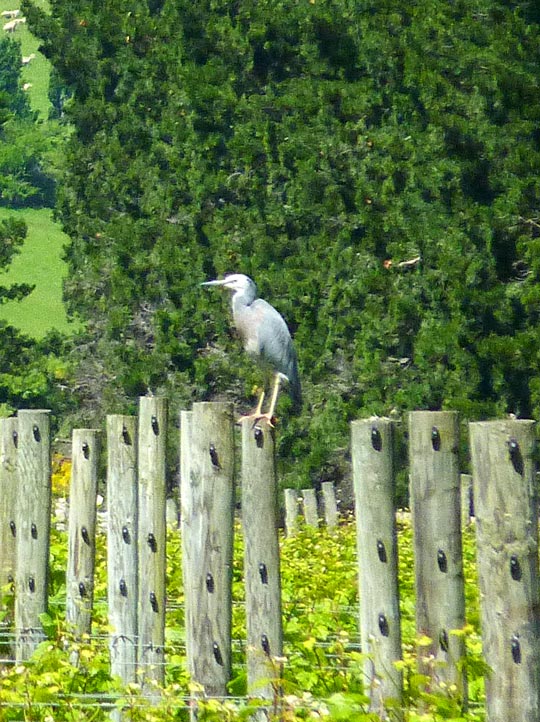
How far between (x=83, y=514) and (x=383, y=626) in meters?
2.36

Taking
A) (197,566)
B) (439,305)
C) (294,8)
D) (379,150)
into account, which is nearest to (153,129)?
(294,8)

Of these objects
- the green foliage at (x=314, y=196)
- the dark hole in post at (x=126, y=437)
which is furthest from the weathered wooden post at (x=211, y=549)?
the green foliage at (x=314, y=196)

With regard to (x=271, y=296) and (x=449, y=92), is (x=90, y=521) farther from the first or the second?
(x=271, y=296)

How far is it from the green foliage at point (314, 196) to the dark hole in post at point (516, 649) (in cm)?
1373

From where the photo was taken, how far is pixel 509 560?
5.06 m

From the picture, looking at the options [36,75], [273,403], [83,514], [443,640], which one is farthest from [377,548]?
[36,75]

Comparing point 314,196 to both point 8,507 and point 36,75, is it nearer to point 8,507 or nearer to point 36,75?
point 8,507

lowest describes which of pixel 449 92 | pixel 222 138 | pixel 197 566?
pixel 197 566

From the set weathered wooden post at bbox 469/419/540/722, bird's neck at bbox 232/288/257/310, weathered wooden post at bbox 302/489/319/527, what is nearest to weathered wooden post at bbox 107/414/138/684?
bird's neck at bbox 232/288/257/310

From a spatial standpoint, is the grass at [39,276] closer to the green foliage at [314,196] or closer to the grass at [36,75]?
the grass at [36,75]

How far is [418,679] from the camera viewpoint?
5.43 meters

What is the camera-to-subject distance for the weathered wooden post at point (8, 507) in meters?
8.58

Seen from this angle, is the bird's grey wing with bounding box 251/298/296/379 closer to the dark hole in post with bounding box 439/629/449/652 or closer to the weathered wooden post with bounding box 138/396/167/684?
the weathered wooden post with bounding box 138/396/167/684

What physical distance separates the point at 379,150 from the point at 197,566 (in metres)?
20.1
